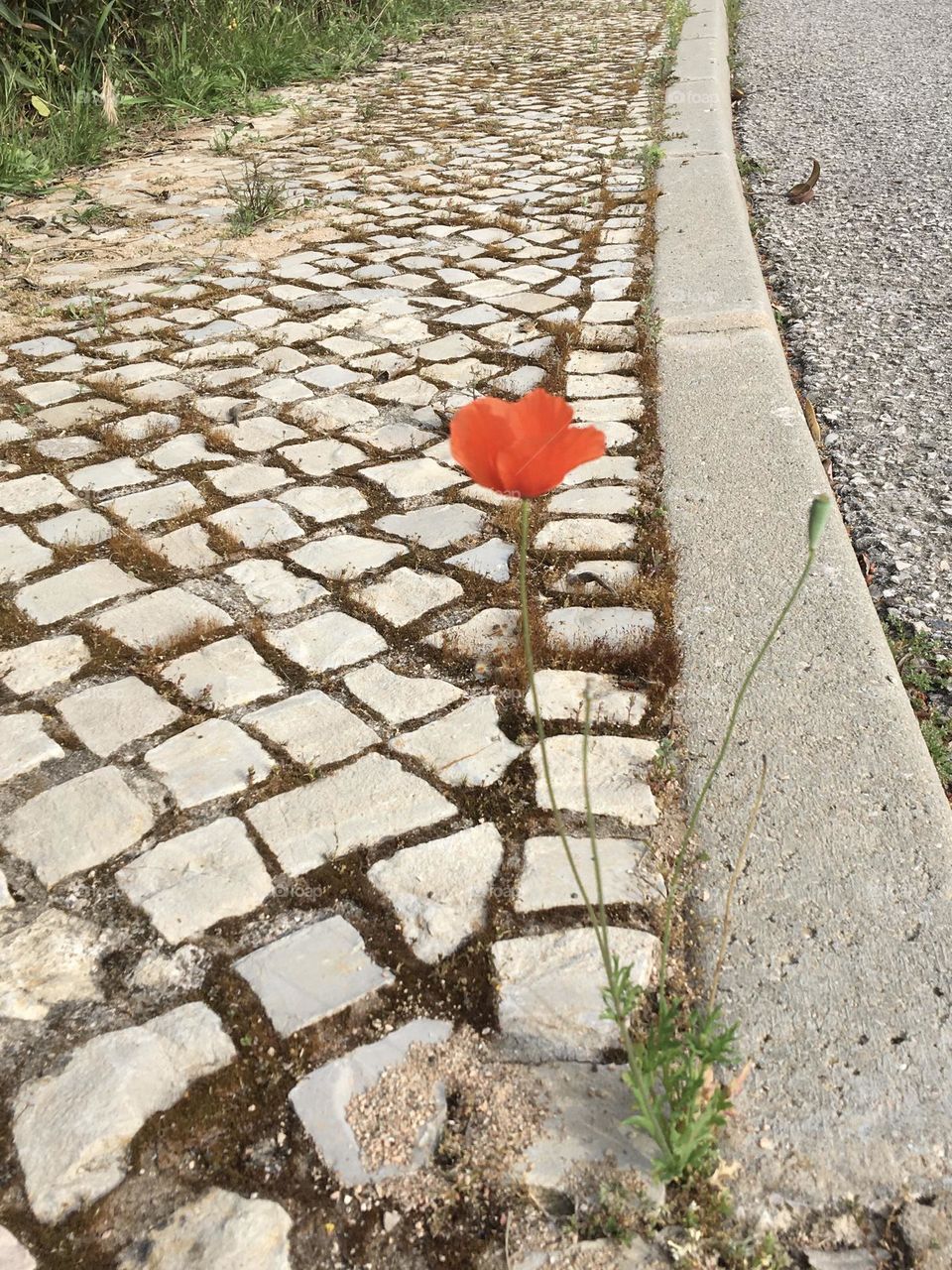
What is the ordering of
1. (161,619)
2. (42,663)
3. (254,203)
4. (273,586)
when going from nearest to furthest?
(42,663)
(161,619)
(273,586)
(254,203)

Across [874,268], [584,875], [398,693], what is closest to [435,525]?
[398,693]

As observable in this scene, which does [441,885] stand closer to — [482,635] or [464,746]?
[464,746]

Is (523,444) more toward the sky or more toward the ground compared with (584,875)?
A: more toward the sky

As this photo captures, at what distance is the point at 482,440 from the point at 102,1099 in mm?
971

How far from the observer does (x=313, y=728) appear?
6.66 feet

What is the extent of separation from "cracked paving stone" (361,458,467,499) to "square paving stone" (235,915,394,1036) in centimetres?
145

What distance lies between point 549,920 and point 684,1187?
0.44 meters

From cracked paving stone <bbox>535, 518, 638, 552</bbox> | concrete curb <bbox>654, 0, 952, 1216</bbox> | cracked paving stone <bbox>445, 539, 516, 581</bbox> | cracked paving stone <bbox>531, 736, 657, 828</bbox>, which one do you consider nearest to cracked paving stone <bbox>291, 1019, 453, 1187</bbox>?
concrete curb <bbox>654, 0, 952, 1216</bbox>

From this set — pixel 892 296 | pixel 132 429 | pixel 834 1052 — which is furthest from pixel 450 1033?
pixel 892 296

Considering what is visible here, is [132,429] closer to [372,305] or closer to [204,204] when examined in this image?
[372,305]

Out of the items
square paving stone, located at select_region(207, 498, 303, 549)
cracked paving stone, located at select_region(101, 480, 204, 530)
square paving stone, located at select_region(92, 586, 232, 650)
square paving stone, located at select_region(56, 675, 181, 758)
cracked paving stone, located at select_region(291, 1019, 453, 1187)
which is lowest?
cracked paving stone, located at select_region(291, 1019, 453, 1187)

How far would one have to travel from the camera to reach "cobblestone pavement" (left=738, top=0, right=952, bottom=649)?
2.75 meters

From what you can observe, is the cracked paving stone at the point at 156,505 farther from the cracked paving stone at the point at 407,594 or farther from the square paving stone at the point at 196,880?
the square paving stone at the point at 196,880

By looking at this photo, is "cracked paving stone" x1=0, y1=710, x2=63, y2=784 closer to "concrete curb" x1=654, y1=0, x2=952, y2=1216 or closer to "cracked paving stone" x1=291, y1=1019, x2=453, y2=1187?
"cracked paving stone" x1=291, y1=1019, x2=453, y2=1187
